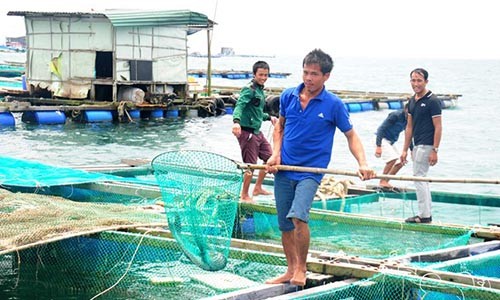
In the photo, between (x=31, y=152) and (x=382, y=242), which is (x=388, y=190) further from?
(x=31, y=152)

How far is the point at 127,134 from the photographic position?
87.3 ft

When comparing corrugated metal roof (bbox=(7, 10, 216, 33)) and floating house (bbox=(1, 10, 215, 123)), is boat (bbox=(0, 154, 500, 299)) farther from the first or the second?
floating house (bbox=(1, 10, 215, 123))

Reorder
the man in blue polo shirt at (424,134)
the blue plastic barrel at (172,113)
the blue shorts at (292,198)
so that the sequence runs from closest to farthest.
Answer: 1. the blue shorts at (292,198)
2. the man in blue polo shirt at (424,134)
3. the blue plastic barrel at (172,113)

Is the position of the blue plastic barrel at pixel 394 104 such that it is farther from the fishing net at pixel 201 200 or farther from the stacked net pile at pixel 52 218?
the fishing net at pixel 201 200

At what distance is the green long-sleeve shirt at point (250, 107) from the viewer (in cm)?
967

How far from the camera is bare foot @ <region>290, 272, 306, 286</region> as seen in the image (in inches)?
236

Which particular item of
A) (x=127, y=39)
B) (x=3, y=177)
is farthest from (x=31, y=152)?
(x=3, y=177)

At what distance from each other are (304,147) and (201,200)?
115cm

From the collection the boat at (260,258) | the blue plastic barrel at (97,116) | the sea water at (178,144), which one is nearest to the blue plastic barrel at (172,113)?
the sea water at (178,144)

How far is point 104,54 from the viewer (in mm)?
29859

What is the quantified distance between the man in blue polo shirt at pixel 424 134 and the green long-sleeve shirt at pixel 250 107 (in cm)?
190

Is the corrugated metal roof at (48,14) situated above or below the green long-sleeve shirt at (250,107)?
above

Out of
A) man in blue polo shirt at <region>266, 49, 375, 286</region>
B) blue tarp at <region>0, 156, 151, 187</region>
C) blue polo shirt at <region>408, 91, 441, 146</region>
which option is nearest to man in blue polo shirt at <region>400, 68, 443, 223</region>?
blue polo shirt at <region>408, 91, 441, 146</region>

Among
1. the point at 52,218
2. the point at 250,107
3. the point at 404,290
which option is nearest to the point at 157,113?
the point at 250,107
